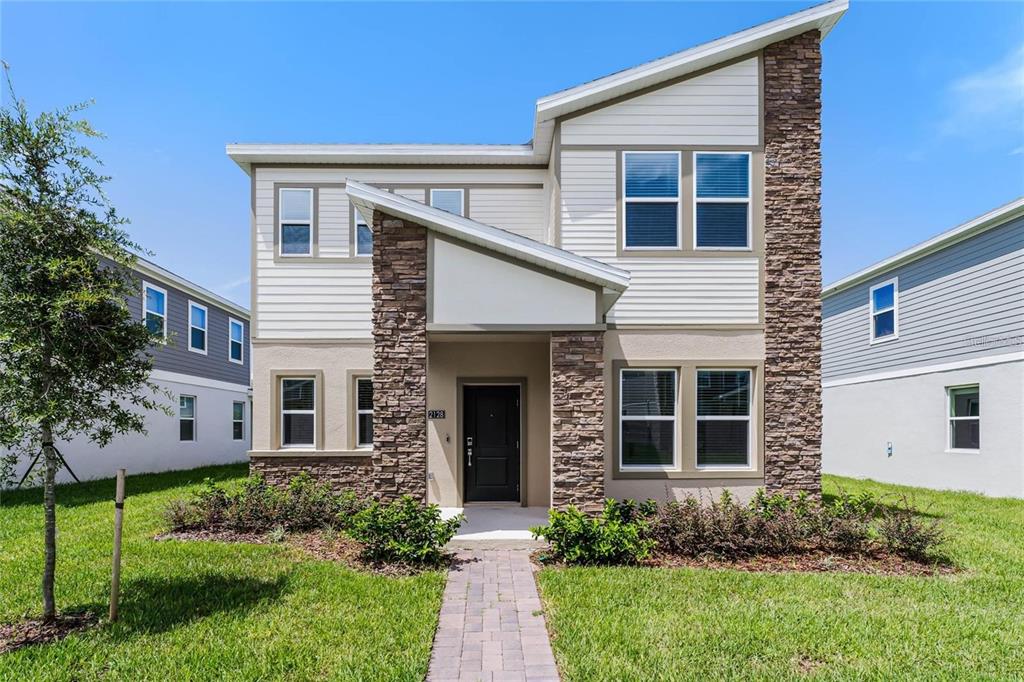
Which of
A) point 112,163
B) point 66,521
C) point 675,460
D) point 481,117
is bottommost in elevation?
point 66,521

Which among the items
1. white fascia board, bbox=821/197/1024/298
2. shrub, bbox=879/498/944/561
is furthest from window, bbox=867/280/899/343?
shrub, bbox=879/498/944/561

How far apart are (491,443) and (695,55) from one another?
753 centimetres

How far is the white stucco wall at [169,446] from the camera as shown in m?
14.8

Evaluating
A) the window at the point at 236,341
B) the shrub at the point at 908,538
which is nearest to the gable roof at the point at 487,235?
the shrub at the point at 908,538

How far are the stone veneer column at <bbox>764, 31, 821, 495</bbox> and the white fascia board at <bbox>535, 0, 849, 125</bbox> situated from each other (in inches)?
12.6

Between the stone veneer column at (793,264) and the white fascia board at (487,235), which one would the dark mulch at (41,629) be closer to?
the white fascia board at (487,235)

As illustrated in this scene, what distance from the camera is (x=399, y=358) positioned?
7.76 m

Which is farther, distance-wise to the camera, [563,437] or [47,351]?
[563,437]

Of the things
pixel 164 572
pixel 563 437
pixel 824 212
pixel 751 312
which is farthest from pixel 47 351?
pixel 824 212

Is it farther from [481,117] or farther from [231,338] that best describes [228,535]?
[231,338]

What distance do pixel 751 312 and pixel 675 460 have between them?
9.03 ft

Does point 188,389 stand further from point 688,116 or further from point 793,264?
point 793,264

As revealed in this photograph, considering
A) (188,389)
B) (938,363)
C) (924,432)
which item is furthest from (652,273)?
(188,389)

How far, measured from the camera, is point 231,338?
21.8m
